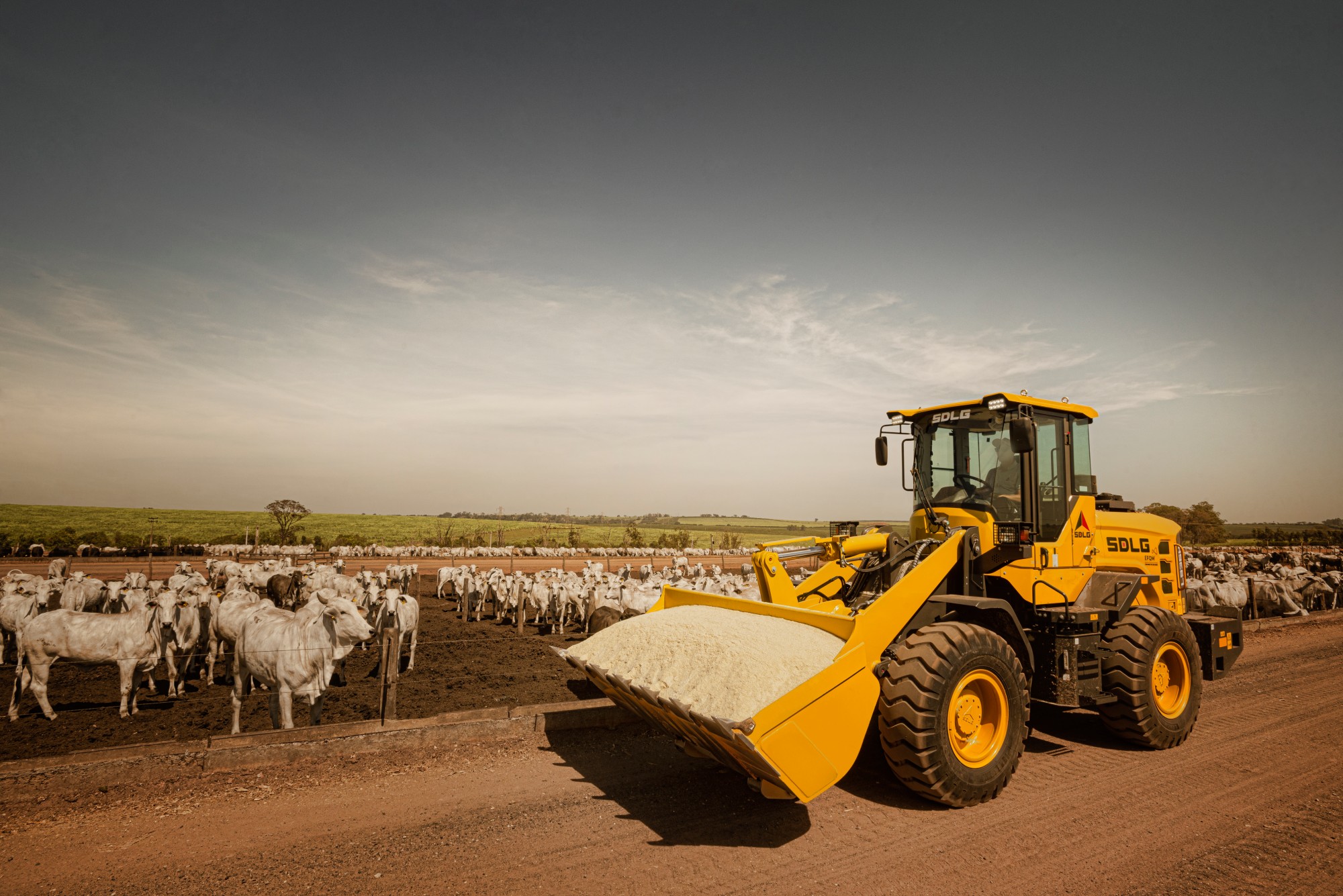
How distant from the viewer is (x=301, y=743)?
6.39 meters

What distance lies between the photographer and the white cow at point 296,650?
316 inches

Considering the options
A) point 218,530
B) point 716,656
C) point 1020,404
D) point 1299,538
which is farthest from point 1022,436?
point 1299,538

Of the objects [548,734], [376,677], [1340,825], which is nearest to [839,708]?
[548,734]

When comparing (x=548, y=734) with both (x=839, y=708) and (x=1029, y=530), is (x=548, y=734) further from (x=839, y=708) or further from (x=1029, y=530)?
(x=1029, y=530)

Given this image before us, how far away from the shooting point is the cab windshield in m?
7.14

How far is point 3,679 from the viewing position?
1150 cm

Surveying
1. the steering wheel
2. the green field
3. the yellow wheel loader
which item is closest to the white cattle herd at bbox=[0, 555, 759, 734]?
the yellow wheel loader

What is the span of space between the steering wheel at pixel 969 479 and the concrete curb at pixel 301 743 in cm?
483

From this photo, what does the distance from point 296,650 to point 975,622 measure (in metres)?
7.95

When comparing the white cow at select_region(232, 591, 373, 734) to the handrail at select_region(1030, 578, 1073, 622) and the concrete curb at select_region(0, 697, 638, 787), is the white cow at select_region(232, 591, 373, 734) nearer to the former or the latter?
the concrete curb at select_region(0, 697, 638, 787)

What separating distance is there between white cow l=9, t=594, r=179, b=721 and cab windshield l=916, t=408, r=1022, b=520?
39.3 feet

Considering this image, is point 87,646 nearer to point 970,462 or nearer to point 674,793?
point 674,793

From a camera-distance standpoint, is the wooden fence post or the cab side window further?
the wooden fence post

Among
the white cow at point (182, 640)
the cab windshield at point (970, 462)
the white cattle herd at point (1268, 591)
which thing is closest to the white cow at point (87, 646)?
the white cow at point (182, 640)
